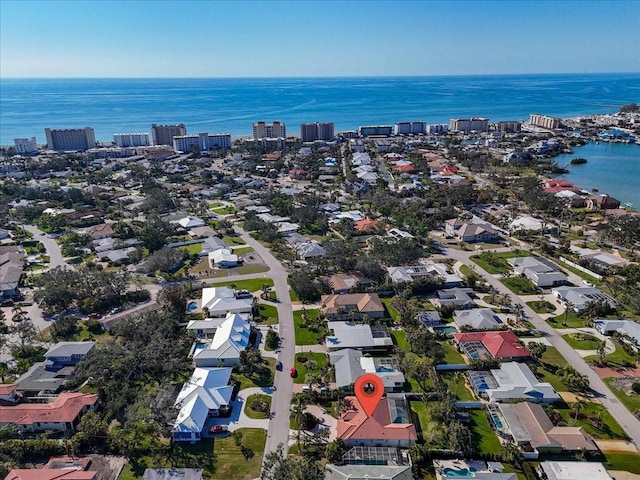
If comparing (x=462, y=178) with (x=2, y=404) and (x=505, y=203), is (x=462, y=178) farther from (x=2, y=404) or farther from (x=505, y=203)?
(x=2, y=404)

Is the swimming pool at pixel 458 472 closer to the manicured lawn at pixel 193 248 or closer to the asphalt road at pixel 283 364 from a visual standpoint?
the asphalt road at pixel 283 364

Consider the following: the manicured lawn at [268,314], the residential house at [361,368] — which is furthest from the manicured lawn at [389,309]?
the manicured lawn at [268,314]

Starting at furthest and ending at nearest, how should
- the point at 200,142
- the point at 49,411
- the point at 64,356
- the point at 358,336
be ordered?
the point at 200,142
the point at 358,336
the point at 64,356
the point at 49,411

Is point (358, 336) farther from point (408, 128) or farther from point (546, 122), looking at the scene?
point (546, 122)

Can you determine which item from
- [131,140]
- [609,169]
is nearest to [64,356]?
[131,140]

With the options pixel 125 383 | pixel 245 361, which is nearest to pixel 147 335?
pixel 125 383

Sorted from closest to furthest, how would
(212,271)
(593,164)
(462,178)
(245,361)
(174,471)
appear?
(174,471)
(245,361)
(212,271)
(462,178)
(593,164)
